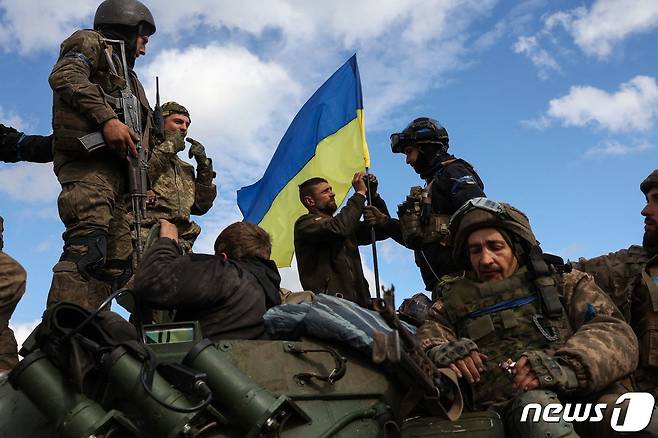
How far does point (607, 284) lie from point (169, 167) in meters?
5.73

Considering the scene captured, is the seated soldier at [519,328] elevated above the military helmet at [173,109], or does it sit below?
below

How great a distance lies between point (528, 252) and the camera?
5277 millimetres

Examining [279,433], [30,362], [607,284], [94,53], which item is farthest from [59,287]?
[607,284]

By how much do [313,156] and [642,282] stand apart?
5.30m

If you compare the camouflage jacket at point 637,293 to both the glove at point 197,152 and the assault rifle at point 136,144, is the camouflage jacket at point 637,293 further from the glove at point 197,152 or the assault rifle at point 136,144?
the glove at point 197,152

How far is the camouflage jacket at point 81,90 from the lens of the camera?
303 inches

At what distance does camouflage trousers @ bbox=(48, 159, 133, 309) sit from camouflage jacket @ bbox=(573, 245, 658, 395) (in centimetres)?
406

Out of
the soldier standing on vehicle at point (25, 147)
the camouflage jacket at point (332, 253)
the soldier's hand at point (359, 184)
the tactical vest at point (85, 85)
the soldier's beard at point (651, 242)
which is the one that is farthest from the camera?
the soldier's hand at point (359, 184)

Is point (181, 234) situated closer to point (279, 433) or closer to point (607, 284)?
point (607, 284)

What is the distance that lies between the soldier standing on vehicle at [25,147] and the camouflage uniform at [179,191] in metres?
1.59

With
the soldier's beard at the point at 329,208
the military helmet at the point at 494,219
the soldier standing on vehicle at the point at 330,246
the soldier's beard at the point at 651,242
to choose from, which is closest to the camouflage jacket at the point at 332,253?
the soldier standing on vehicle at the point at 330,246

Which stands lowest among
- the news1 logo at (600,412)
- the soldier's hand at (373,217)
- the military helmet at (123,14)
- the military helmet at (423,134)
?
the news1 logo at (600,412)

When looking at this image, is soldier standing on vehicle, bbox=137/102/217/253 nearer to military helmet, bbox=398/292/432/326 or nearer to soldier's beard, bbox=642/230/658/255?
military helmet, bbox=398/292/432/326

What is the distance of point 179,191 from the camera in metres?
10.7
